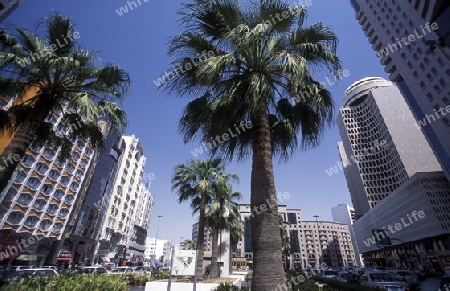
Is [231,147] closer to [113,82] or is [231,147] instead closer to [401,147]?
[113,82]

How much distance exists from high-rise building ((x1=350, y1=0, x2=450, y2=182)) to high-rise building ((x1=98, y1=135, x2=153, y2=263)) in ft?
245

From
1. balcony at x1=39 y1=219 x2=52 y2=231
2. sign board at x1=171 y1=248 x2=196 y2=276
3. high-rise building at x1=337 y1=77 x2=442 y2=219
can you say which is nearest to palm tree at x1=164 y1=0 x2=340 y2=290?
sign board at x1=171 y1=248 x2=196 y2=276

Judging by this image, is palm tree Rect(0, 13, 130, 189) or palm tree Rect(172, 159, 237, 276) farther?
palm tree Rect(172, 159, 237, 276)

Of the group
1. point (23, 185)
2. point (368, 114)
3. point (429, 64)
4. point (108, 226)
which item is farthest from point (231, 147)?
point (368, 114)

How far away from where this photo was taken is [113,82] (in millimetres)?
8711

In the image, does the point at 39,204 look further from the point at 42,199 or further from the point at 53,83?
the point at 53,83

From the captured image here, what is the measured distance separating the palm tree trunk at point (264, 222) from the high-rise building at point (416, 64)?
55.3 meters

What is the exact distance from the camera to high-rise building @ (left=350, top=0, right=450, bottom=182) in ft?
184

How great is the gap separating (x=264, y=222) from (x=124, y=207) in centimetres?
7343

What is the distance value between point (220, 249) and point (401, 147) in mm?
94271

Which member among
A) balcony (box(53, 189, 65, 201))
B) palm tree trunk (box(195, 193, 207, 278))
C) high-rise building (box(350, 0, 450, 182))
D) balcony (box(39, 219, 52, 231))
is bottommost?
palm tree trunk (box(195, 193, 207, 278))

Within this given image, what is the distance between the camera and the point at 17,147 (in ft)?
21.6

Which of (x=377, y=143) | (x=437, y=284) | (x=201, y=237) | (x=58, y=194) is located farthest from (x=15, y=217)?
(x=377, y=143)

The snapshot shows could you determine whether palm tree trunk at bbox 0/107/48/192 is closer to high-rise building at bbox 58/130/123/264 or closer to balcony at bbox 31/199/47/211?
high-rise building at bbox 58/130/123/264
